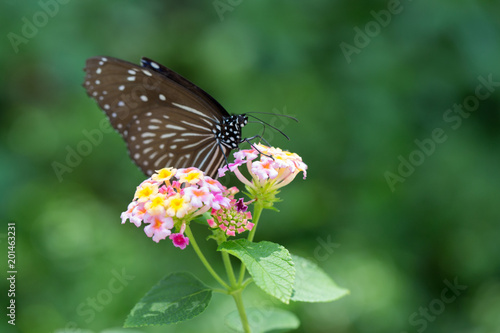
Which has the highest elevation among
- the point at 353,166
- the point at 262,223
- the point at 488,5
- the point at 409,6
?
the point at 488,5

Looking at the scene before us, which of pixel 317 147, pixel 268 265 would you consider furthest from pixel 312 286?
pixel 317 147

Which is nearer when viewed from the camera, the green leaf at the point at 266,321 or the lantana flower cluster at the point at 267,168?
the lantana flower cluster at the point at 267,168

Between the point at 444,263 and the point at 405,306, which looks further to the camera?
the point at 444,263

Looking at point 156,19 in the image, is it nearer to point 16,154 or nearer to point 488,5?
point 16,154

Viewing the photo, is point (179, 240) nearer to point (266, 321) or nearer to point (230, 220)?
point (230, 220)

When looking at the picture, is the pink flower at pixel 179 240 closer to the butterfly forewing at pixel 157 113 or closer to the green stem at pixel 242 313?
the green stem at pixel 242 313

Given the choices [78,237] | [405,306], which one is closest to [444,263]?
[405,306]

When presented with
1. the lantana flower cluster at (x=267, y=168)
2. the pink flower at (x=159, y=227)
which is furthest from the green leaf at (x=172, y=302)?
the lantana flower cluster at (x=267, y=168)

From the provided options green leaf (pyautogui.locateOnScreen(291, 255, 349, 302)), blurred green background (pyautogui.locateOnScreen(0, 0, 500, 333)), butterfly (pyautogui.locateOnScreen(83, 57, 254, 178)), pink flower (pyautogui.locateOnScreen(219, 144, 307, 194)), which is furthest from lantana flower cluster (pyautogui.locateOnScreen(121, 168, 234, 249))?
blurred green background (pyautogui.locateOnScreen(0, 0, 500, 333))
